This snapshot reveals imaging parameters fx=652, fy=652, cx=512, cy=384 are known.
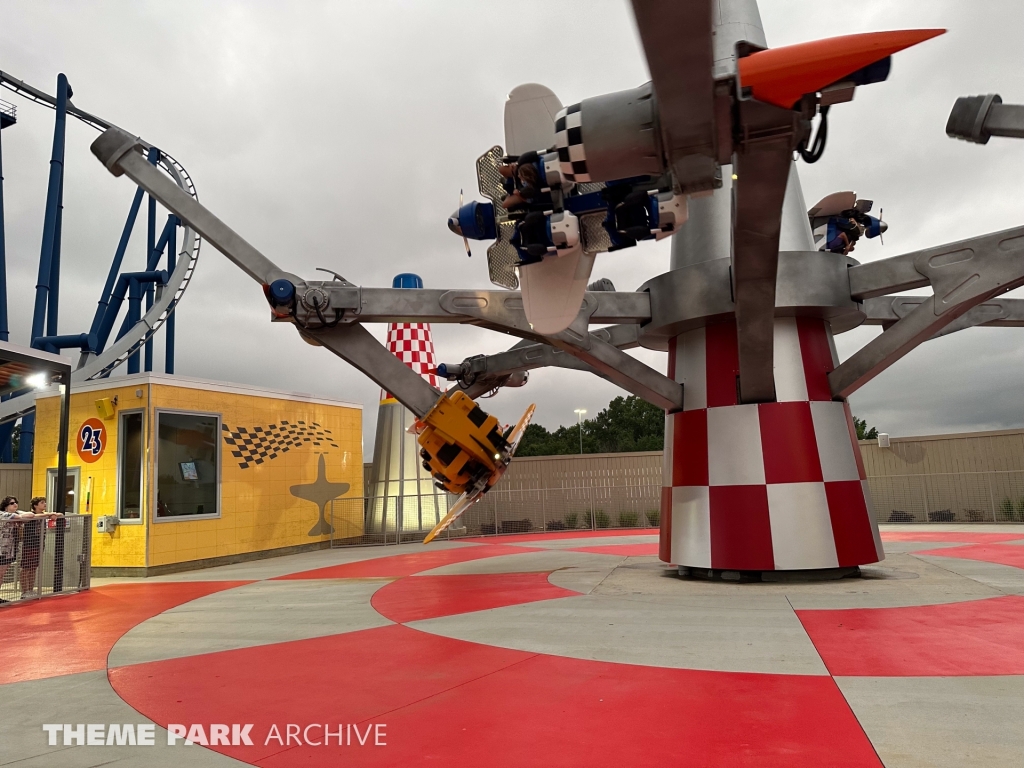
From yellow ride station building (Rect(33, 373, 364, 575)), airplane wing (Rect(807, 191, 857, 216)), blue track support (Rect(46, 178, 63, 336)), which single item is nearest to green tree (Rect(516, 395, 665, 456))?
blue track support (Rect(46, 178, 63, 336))

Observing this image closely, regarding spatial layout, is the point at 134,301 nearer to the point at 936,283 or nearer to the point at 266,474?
the point at 266,474

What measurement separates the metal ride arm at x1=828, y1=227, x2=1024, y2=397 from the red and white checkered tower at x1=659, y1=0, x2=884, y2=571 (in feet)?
1.82

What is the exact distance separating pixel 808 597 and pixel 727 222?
14.3 ft

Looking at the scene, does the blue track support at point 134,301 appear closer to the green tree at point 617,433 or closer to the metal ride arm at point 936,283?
the metal ride arm at point 936,283

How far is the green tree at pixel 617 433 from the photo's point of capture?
56062 mm

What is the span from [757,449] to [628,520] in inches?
502

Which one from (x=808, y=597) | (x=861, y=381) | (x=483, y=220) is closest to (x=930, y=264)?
(x=861, y=381)

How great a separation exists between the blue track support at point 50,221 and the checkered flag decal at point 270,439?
11.8 m

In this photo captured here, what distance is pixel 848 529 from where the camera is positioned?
283 inches

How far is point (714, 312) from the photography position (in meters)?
7.53

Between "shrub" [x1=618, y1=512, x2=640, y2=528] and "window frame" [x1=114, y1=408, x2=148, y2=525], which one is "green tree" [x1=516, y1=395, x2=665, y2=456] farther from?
"window frame" [x1=114, y1=408, x2=148, y2=525]

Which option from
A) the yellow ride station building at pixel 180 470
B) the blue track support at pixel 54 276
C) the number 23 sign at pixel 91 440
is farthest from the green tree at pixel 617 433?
the number 23 sign at pixel 91 440

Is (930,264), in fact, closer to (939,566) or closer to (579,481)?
(939,566)

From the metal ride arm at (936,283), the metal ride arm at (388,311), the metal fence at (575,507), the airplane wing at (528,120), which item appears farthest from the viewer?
the metal fence at (575,507)
